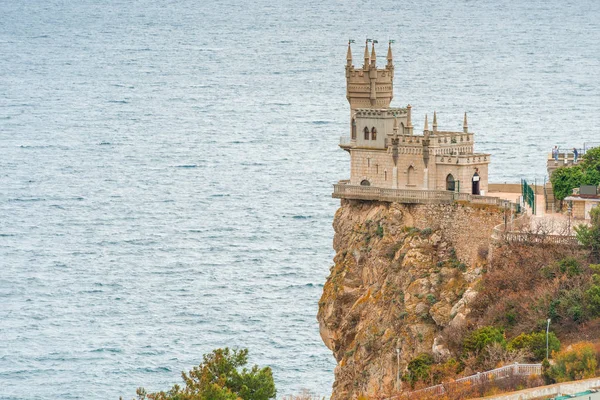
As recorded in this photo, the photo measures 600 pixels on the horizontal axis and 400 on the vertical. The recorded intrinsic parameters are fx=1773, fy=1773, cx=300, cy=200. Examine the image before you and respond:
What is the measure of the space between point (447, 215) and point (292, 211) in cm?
7831

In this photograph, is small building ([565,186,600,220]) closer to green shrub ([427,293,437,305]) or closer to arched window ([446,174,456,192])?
arched window ([446,174,456,192])

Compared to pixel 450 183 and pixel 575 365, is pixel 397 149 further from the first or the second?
pixel 575 365

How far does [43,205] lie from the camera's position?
16975 cm

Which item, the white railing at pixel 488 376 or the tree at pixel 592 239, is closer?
the white railing at pixel 488 376

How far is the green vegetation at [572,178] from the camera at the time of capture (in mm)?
84062

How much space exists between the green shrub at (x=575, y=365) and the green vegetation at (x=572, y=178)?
61.7 feet

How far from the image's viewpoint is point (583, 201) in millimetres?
82000

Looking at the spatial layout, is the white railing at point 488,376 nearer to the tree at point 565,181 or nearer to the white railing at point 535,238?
the white railing at point 535,238

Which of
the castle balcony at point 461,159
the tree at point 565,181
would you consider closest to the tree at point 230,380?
the castle balcony at point 461,159

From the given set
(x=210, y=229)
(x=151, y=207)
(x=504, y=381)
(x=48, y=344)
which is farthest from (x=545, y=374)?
(x=151, y=207)

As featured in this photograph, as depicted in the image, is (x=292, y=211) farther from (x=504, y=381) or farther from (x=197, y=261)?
(x=504, y=381)

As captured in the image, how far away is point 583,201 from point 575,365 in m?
19.1

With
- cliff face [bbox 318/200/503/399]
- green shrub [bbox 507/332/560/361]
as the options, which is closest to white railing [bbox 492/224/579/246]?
cliff face [bbox 318/200/503/399]

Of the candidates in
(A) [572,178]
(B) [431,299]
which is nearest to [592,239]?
(A) [572,178]
